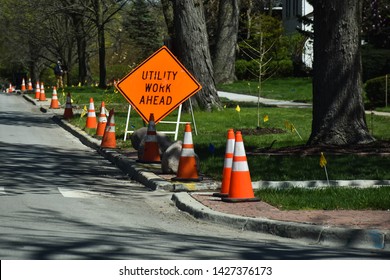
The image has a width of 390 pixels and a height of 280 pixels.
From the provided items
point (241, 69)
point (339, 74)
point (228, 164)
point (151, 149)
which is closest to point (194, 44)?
point (339, 74)

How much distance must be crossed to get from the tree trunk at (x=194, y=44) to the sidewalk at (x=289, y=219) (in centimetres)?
1352

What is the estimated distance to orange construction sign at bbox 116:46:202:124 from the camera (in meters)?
A: 19.3

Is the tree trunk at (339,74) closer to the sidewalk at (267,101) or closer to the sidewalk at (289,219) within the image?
the sidewalk at (289,219)

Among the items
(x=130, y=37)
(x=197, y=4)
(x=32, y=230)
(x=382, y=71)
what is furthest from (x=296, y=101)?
(x=130, y=37)

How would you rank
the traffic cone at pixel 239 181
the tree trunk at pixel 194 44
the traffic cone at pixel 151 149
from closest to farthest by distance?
the traffic cone at pixel 239 181 → the traffic cone at pixel 151 149 → the tree trunk at pixel 194 44

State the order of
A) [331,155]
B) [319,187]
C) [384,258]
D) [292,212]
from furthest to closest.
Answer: [331,155], [319,187], [292,212], [384,258]

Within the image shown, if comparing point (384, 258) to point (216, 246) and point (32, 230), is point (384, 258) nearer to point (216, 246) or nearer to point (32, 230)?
point (216, 246)

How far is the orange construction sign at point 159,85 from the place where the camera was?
63.3ft

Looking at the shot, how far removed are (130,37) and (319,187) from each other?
63377mm

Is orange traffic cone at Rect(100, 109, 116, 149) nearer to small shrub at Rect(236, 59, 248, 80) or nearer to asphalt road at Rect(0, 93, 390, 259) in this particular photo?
asphalt road at Rect(0, 93, 390, 259)

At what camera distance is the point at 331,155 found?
655 inches

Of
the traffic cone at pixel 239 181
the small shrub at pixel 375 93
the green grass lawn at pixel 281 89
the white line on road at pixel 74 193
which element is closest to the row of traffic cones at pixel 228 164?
the traffic cone at pixel 239 181

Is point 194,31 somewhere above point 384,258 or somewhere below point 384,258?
above

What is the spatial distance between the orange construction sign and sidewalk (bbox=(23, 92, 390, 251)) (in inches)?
201
